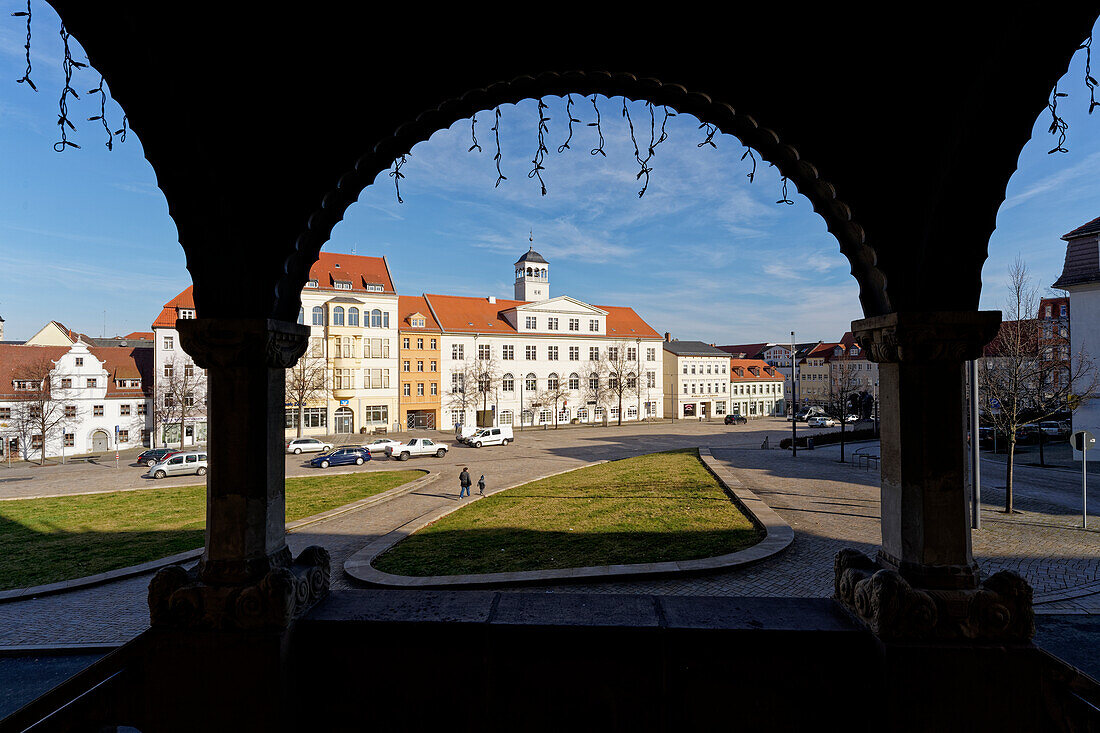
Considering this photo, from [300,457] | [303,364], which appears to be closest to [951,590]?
[300,457]

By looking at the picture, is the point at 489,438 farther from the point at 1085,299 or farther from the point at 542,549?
the point at 1085,299

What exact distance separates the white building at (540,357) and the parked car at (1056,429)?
3369cm

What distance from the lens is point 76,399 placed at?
37219 mm

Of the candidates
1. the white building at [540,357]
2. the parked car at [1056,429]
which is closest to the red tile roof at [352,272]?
the white building at [540,357]

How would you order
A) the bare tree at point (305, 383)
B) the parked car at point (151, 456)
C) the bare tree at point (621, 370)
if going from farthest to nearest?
1. the bare tree at point (621, 370)
2. the bare tree at point (305, 383)
3. the parked car at point (151, 456)

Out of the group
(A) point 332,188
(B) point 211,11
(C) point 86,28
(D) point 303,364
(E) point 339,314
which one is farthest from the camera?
(E) point 339,314

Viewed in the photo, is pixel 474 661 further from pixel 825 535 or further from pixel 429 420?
pixel 429 420

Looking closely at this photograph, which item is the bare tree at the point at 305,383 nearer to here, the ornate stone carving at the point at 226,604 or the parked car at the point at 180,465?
the parked car at the point at 180,465

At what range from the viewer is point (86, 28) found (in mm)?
2787

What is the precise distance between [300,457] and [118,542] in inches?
745

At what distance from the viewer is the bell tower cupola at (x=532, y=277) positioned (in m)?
60.1

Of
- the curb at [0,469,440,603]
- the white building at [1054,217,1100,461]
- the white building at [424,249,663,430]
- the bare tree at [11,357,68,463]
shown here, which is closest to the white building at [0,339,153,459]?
the bare tree at [11,357,68,463]

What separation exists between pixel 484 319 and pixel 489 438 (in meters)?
20.9

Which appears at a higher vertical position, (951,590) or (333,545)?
(951,590)
